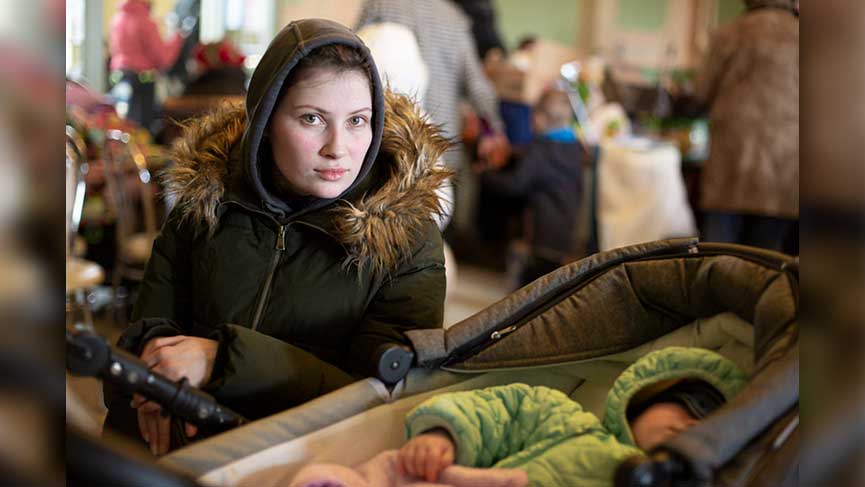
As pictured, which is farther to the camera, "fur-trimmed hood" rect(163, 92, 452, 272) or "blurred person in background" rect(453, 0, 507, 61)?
"blurred person in background" rect(453, 0, 507, 61)

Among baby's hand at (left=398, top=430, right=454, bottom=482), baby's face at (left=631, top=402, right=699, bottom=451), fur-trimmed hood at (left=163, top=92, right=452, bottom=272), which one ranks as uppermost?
fur-trimmed hood at (left=163, top=92, right=452, bottom=272)

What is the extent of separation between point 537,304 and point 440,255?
0.42 feet

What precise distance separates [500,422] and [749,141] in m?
2.43

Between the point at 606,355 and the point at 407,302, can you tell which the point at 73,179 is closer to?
the point at 407,302

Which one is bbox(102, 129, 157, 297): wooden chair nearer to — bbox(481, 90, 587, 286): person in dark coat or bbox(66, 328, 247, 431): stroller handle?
bbox(481, 90, 587, 286): person in dark coat

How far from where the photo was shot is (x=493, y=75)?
4941mm

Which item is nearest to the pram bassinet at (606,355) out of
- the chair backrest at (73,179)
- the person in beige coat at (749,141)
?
the chair backrest at (73,179)

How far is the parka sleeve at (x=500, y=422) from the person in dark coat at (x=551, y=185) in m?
2.64

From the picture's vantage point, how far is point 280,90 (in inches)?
36.9

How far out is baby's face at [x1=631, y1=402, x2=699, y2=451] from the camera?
774 millimetres

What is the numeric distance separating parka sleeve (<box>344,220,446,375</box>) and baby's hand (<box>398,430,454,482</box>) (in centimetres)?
17

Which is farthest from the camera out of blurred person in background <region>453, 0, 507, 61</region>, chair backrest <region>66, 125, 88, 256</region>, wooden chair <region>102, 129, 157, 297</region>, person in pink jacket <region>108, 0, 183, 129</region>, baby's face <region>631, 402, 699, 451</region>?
blurred person in background <region>453, 0, 507, 61</region>

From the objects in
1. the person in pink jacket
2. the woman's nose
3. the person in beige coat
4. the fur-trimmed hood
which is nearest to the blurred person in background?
the person in pink jacket

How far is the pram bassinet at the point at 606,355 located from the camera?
2.34ft
